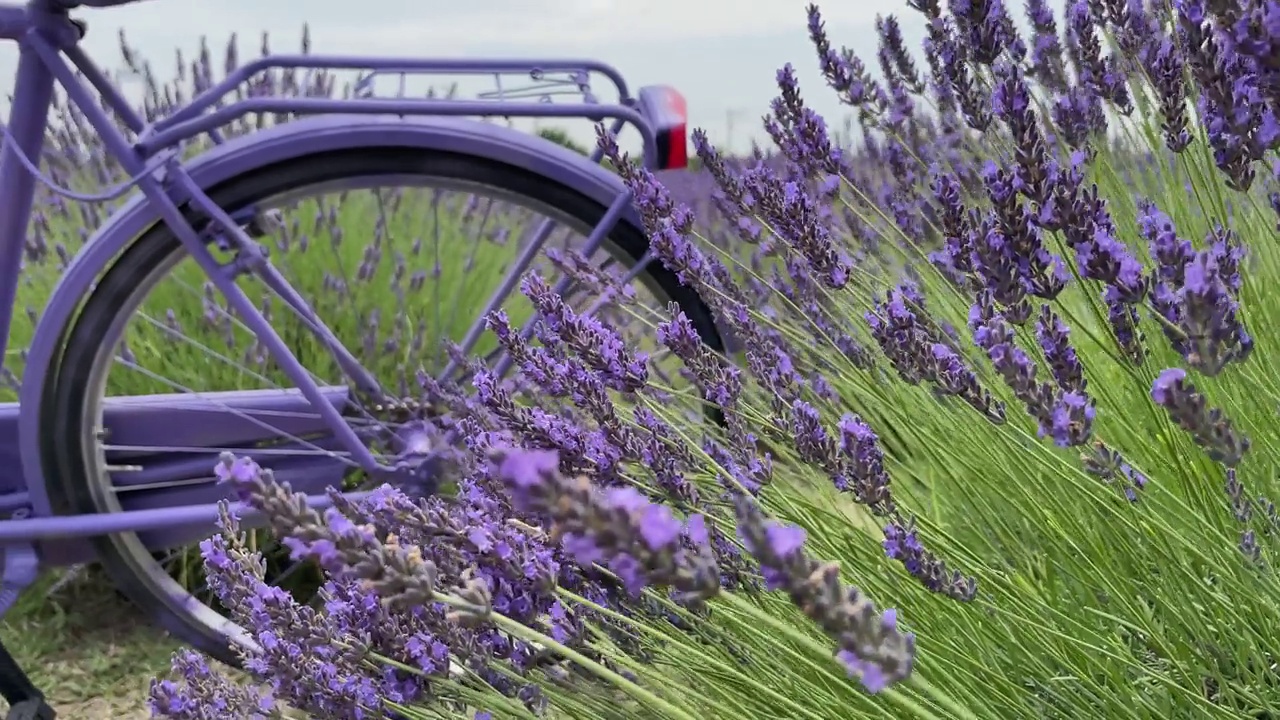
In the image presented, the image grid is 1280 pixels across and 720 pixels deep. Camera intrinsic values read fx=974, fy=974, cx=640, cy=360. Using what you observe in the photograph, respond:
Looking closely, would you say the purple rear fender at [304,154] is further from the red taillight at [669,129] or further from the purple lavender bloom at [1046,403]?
the purple lavender bloom at [1046,403]

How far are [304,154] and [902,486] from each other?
1.10 metres

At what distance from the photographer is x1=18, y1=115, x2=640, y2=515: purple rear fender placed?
163 centimetres

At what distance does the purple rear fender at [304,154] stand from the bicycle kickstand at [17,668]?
26cm

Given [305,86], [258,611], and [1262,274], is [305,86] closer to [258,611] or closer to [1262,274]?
[258,611]

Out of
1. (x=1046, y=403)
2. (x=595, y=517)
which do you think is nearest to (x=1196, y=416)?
(x=1046, y=403)

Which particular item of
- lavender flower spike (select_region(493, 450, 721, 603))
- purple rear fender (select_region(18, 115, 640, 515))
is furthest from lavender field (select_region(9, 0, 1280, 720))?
purple rear fender (select_region(18, 115, 640, 515))

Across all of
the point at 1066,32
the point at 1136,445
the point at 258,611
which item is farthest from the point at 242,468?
the point at 1066,32

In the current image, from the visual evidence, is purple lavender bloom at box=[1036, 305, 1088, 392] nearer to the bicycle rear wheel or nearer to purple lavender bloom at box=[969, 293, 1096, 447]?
purple lavender bloom at box=[969, 293, 1096, 447]

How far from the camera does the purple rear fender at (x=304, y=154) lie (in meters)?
1.63

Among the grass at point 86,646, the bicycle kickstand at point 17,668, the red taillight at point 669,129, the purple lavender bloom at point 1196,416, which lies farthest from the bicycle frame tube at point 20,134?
the purple lavender bloom at point 1196,416

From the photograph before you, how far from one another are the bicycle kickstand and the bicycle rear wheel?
11 centimetres

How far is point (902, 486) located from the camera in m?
1.44

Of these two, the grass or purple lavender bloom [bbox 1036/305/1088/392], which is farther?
the grass

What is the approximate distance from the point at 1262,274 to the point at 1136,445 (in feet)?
1.45
